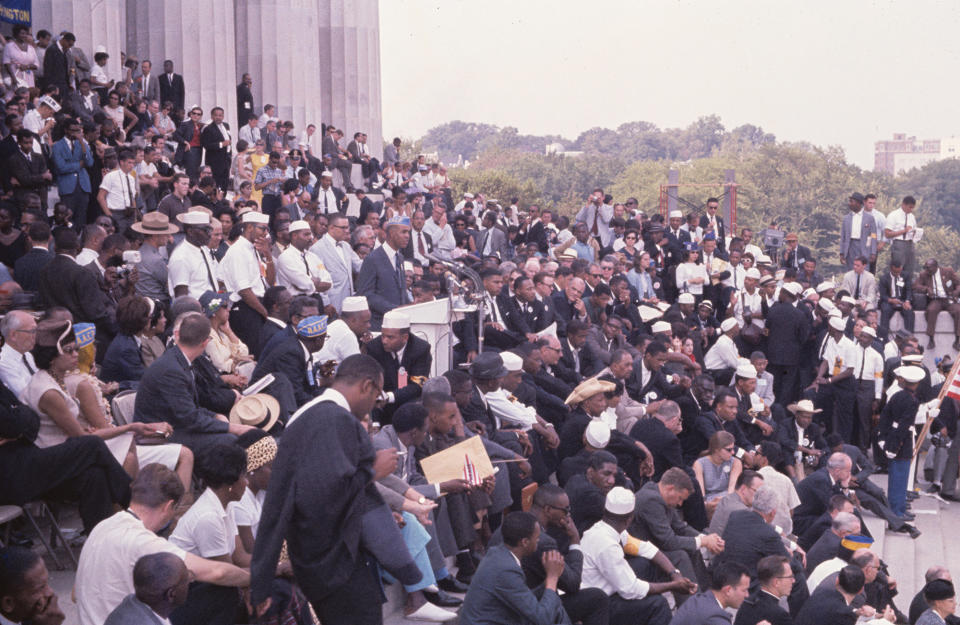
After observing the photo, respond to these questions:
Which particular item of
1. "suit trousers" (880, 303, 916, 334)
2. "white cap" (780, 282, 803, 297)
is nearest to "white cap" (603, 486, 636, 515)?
"white cap" (780, 282, 803, 297)

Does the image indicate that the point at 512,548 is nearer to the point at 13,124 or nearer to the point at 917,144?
the point at 13,124

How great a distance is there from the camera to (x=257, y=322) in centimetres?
1126

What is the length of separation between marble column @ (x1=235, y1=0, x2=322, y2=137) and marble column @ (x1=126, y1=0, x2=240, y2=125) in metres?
3.10

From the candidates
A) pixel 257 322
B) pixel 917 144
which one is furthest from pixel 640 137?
pixel 257 322

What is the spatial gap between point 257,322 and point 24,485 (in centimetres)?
449

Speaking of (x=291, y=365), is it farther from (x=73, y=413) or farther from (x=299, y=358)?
(x=73, y=413)

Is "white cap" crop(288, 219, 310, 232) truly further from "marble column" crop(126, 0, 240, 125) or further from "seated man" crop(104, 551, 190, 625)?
"marble column" crop(126, 0, 240, 125)

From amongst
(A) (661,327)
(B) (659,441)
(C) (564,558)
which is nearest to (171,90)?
(A) (661,327)

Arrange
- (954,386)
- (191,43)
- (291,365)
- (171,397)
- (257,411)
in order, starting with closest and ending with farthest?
(171,397) < (257,411) < (291,365) < (954,386) < (191,43)

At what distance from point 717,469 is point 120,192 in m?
8.38

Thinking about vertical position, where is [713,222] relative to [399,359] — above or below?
above

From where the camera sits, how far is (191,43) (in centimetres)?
2534

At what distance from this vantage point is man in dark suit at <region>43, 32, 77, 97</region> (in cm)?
1744

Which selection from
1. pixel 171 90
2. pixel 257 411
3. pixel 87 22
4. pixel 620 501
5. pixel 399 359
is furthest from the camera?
pixel 171 90
